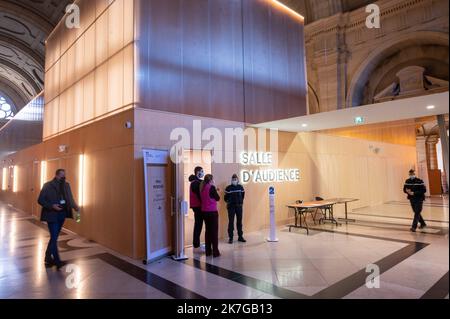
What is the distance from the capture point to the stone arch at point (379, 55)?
1312 centimetres

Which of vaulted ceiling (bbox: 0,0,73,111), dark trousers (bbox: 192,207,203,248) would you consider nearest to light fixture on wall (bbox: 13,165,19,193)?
vaulted ceiling (bbox: 0,0,73,111)

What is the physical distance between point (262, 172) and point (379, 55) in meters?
11.7

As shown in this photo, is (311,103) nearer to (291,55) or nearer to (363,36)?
(363,36)

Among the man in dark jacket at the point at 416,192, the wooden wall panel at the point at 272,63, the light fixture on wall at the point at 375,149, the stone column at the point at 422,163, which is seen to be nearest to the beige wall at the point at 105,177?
the wooden wall panel at the point at 272,63

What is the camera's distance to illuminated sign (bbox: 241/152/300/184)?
7.74 m

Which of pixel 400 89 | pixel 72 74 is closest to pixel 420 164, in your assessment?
pixel 400 89

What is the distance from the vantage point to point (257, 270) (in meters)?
4.67

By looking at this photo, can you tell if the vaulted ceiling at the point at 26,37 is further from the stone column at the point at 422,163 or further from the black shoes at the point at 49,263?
the stone column at the point at 422,163

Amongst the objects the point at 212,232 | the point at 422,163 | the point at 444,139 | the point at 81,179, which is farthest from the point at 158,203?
the point at 422,163

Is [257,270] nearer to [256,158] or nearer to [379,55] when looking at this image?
[256,158]

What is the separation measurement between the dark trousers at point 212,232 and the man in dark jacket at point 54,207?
2493 millimetres

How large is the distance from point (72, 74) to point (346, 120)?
8.08 meters

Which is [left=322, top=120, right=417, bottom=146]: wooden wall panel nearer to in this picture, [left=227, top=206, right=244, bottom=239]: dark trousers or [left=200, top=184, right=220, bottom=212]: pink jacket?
[left=227, top=206, right=244, bottom=239]: dark trousers

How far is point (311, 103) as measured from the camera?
18.3 m
